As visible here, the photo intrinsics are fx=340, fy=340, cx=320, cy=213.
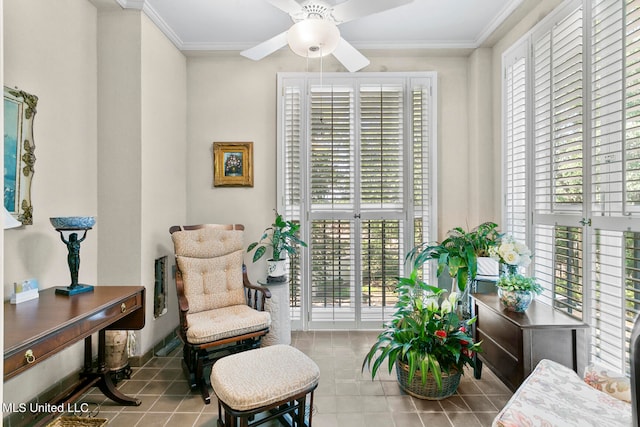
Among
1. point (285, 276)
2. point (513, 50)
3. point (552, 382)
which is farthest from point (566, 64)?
point (285, 276)

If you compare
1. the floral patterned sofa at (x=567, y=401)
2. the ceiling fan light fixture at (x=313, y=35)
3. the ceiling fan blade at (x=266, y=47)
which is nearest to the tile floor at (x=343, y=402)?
the floral patterned sofa at (x=567, y=401)

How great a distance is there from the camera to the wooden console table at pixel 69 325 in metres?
1.44

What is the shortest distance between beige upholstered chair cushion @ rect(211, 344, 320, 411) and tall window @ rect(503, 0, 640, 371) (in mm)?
1722

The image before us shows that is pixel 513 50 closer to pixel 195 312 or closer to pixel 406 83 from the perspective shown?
pixel 406 83

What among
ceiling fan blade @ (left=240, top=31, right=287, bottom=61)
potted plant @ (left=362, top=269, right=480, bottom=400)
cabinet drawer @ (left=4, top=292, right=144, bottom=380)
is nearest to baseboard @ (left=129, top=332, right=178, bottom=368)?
cabinet drawer @ (left=4, top=292, right=144, bottom=380)

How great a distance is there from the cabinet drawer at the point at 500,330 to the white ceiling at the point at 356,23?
2.40 meters

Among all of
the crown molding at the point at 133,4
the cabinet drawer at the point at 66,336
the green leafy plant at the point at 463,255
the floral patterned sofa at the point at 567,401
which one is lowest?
the floral patterned sofa at the point at 567,401

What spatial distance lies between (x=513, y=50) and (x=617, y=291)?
7.03ft

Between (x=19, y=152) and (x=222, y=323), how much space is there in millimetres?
1640

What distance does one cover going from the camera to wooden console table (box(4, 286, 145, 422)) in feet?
4.72

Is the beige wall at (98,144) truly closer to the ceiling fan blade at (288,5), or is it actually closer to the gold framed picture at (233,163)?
the gold framed picture at (233,163)

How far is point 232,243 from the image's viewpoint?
3070mm


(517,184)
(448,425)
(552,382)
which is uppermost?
(517,184)

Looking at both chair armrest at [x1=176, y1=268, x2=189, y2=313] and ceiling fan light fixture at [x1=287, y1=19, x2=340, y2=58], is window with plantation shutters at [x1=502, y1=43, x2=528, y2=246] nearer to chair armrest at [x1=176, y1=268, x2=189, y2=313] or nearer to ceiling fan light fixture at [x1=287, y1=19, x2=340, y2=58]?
ceiling fan light fixture at [x1=287, y1=19, x2=340, y2=58]
